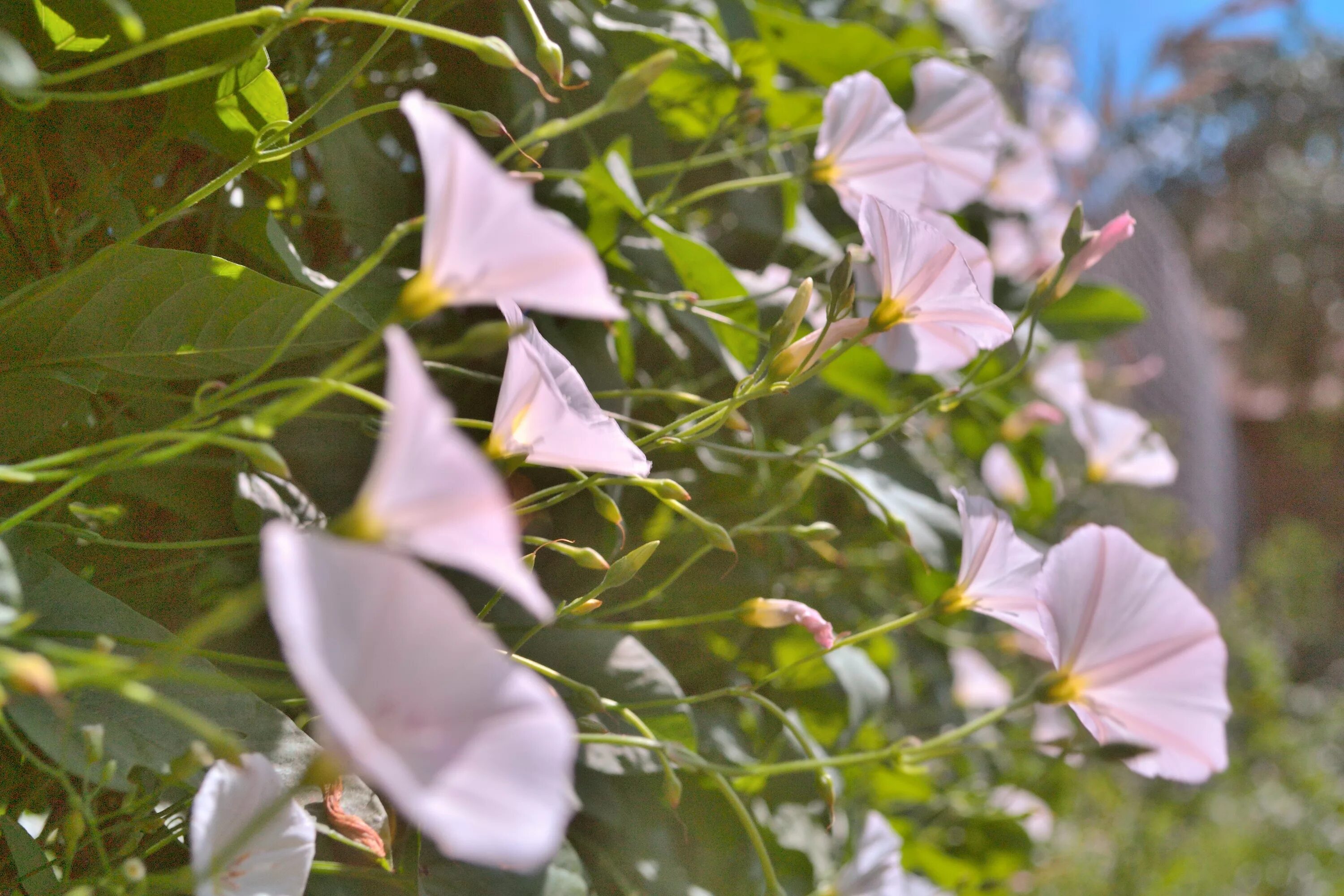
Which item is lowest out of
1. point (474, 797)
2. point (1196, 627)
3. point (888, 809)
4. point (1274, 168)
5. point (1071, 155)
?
point (1274, 168)

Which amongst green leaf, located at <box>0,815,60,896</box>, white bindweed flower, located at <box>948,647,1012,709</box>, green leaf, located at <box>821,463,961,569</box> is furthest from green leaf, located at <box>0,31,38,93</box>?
white bindweed flower, located at <box>948,647,1012,709</box>

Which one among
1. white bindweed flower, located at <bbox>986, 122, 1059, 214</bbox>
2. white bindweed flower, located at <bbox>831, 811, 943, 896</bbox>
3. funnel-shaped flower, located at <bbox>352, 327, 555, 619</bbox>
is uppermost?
funnel-shaped flower, located at <bbox>352, 327, 555, 619</bbox>

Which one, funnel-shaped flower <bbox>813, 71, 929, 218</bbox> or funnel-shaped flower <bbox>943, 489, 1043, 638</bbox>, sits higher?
funnel-shaped flower <bbox>813, 71, 929, 218</bbox>

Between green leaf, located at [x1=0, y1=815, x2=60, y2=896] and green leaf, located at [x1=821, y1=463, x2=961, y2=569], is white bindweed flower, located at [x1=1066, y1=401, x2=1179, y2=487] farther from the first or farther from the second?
green leaf, located at [x1=0, y1=815, x2=60, y2=896]

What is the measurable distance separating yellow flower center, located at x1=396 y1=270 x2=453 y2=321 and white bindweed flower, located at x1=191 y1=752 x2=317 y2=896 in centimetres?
→ 12

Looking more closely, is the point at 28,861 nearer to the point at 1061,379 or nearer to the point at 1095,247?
the point at 1095,247

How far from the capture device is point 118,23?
32cm

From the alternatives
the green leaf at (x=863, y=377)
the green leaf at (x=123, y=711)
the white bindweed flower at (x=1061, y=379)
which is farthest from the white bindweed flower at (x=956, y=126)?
the green leaf at (x=123, y=711)

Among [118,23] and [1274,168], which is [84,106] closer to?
[118,23]

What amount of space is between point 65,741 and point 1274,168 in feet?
24.3

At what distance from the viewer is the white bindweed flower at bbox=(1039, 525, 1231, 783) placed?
0.34 meters

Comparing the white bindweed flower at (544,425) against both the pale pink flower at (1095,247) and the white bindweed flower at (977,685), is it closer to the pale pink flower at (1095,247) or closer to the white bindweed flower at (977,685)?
the pale pink flower at (1095,247)

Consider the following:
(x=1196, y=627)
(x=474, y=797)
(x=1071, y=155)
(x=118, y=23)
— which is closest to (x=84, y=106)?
(x=118, y=23)

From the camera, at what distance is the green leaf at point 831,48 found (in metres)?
0.54
